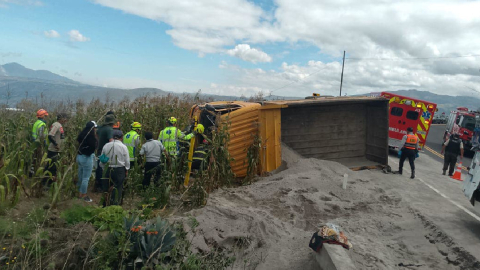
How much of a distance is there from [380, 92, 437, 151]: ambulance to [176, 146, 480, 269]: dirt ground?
8.70m

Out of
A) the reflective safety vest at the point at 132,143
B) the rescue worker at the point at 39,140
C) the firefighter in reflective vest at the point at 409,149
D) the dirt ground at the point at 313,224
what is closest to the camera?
the dirt ground at the point at 313,224

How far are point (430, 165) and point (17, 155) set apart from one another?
1477 centimetres

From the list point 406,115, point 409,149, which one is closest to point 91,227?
point 409,149

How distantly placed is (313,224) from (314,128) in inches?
191

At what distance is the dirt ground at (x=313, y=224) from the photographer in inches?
191

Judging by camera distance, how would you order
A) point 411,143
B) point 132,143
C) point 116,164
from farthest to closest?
1. point 411,143
2. point 132,143
3. point 116,164

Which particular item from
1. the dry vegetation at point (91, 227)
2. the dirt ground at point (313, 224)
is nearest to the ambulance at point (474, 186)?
the dirt ground at point (313, 224)

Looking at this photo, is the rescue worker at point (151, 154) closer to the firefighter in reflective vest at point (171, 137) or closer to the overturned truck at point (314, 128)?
the firefighter in reflective vest at point (171, 137)

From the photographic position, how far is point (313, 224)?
6184mm

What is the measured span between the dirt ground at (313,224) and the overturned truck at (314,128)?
3.03 ft

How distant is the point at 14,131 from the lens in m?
7.72

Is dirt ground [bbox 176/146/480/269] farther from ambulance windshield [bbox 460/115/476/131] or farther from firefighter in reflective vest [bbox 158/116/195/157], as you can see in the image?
ambulance windshield [bbox 460/115/476/131]

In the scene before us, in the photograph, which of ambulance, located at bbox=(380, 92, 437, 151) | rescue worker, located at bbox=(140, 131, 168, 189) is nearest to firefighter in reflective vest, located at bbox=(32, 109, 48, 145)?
rescue worker, located at bbox=(140, 131, 168, 189)

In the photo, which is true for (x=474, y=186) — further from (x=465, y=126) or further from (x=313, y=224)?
(x=465, y=126)
